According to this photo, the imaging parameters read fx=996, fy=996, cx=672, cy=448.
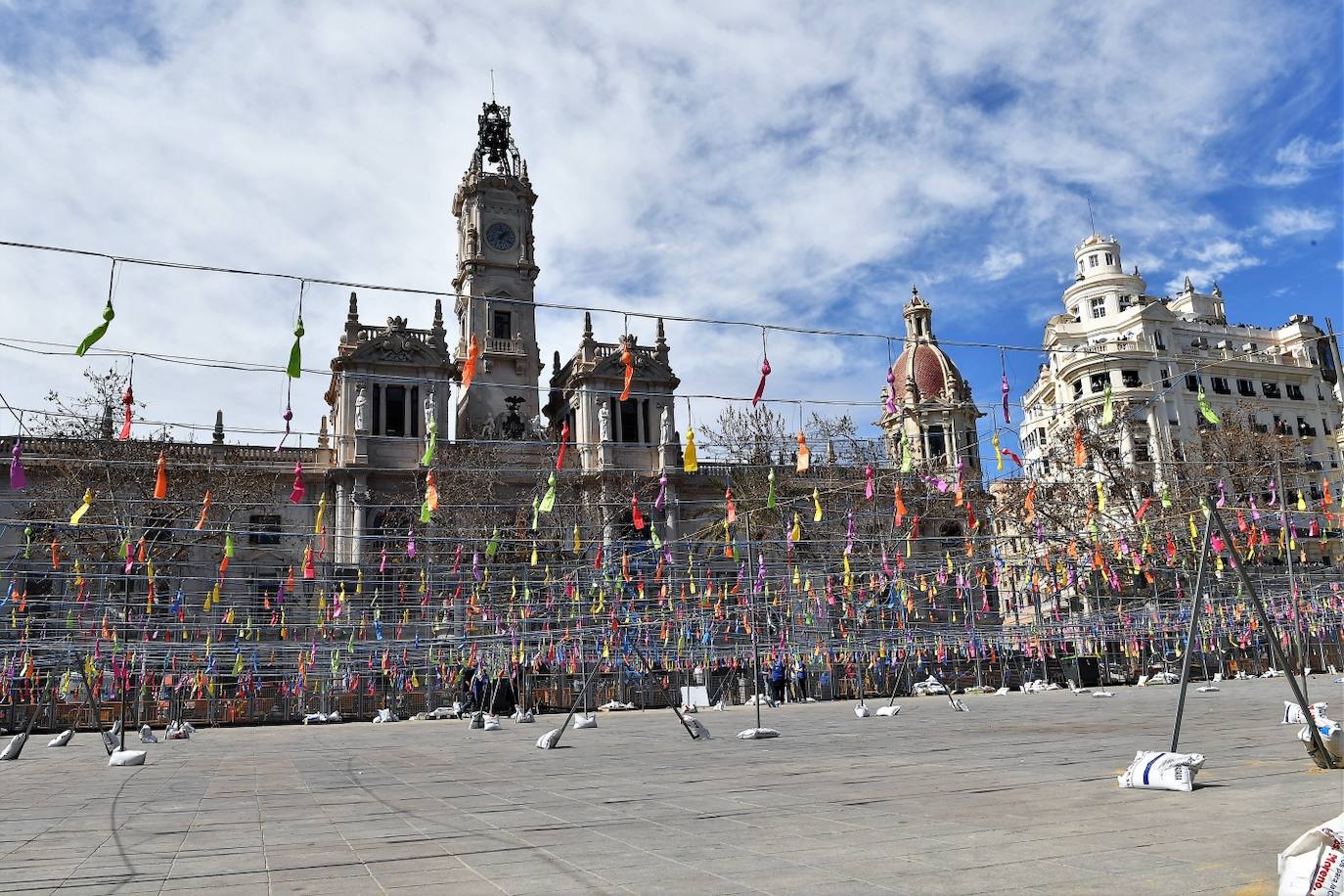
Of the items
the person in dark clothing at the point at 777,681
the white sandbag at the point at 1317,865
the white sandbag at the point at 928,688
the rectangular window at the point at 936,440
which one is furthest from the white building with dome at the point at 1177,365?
the white sandbag at the point at 1317,865

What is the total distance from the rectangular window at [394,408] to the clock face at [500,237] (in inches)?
431

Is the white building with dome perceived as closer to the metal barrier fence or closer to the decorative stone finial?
the metal barrier fence

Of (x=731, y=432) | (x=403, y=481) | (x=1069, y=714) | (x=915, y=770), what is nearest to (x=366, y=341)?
(x=403, y=481)

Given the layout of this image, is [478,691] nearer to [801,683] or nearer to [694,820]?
[801,683]

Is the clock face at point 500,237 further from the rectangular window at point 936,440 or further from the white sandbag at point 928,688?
the white sandbag at point 928,688

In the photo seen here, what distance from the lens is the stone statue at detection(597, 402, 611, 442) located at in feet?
164

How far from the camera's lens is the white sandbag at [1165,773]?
7.03 metres

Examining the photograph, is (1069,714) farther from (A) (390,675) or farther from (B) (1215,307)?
(B) (1215,307)

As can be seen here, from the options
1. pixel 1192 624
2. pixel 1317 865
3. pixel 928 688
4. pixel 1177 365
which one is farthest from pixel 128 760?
pixel 1177 365

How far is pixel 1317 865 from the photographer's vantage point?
3.55 meters

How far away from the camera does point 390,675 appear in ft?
96.9

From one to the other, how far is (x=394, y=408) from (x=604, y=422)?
405 inches

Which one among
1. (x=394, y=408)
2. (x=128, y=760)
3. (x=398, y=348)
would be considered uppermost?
(x=398, y=348)

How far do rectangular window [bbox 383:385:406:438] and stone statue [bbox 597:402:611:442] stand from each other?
9661 millimetres
